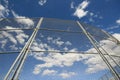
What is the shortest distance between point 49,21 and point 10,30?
1.45m

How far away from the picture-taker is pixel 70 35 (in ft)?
20.2

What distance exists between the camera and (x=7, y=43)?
581 centimetres

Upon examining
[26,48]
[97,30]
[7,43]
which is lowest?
[26,48]

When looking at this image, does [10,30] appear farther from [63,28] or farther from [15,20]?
[63,28]

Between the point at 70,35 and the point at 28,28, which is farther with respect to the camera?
the point at 70,35

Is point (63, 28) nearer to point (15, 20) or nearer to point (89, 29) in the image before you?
point (89, 29)

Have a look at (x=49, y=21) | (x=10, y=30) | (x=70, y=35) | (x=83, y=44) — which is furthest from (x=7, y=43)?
(x=83, y=44)

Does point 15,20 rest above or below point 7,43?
above

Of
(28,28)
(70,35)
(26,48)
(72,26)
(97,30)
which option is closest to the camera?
(26,48)

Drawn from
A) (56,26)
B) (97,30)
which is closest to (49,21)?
(56,26)

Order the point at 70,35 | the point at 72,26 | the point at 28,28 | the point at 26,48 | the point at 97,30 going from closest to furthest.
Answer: the point at 26,48
the point at 28,28
the point at 70,35
the point at 72,26
the point at 97,30

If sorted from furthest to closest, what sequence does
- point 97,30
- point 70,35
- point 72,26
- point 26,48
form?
point 97,30 < point 72,26 < point 70,35 < point 26,48

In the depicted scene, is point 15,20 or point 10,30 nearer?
point 10,30

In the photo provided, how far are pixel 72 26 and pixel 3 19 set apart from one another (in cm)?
252
